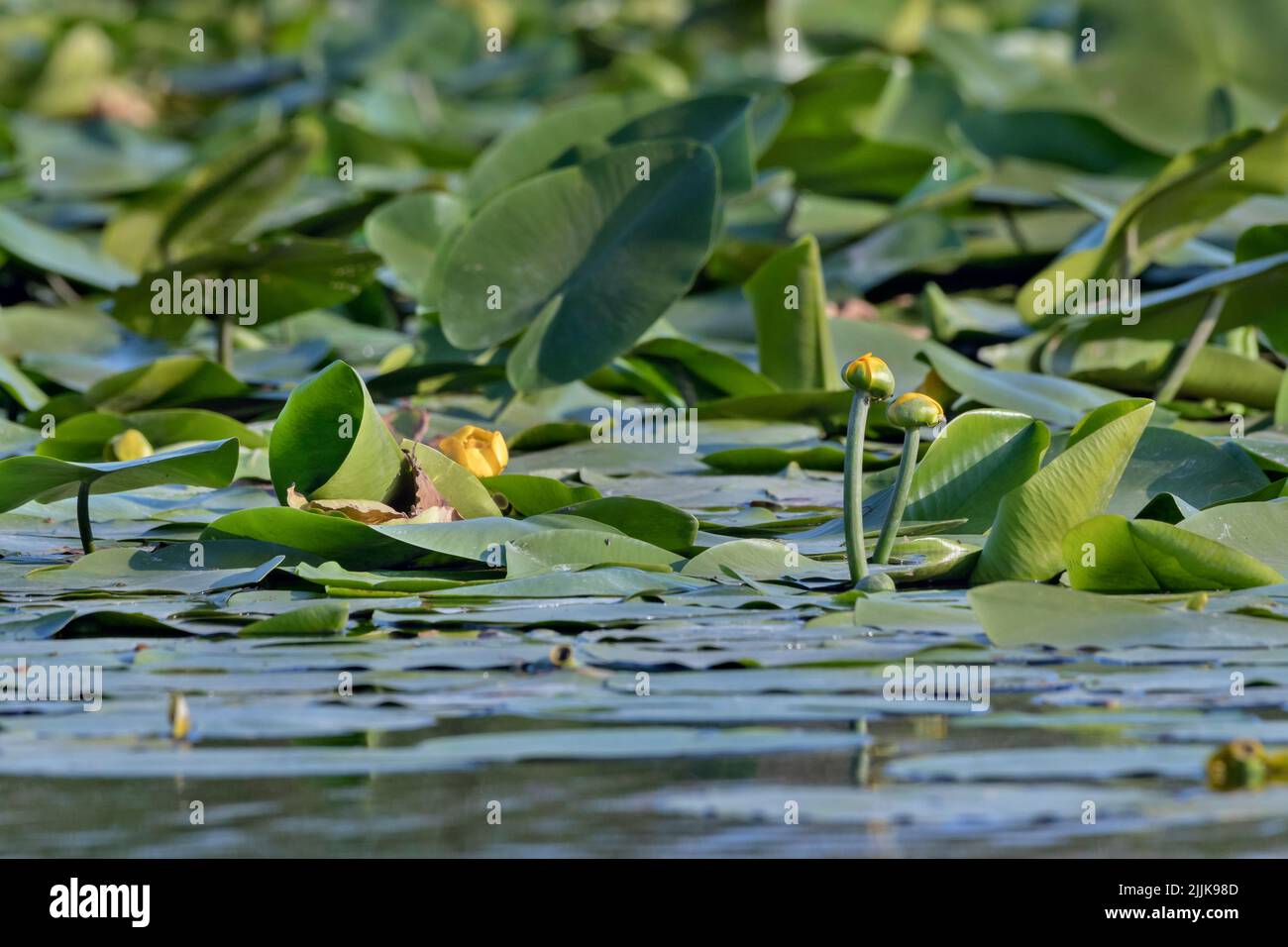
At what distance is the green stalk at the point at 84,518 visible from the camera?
1.95 meters

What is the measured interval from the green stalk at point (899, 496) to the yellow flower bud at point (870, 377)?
4cm

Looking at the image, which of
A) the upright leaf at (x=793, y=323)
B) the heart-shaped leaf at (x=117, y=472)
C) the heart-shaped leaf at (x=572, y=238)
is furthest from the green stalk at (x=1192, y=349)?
the heart-shaped leaf at (x=117, y=472)

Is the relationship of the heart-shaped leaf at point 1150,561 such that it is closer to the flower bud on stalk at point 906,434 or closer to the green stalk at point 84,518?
the flower bud on stalk at point 906,434

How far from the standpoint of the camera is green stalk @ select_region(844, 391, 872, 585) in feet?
5.50

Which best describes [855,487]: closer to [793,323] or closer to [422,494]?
[422,494]

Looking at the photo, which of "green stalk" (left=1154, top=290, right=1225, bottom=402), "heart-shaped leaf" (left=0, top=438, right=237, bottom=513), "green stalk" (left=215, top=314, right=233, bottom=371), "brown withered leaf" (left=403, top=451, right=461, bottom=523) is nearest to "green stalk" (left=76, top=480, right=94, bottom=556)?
"heart-shaped leaf" (left=0, top=438, right=237, bottom=513)

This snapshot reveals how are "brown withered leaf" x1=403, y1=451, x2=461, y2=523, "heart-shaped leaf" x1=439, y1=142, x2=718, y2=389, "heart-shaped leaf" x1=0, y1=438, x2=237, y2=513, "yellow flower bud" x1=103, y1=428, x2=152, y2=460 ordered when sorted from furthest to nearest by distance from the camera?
"heart-shaped leaf" x1=439, y1=142, x2=718, y2=389
"yellow flower bud" x1=103, y1=428, x2=152, y2=460
"brown withered leaf" x1=403, y1=451, x2=461, y2=523
"heart-shaped leaf" x1=0, y1=438, x2=237, y2=513

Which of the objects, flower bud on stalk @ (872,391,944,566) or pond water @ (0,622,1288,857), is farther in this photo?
flower bud on stalk @ (872,391,944,566)

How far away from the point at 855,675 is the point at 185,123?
5968 millimetres

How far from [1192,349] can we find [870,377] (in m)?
1.24

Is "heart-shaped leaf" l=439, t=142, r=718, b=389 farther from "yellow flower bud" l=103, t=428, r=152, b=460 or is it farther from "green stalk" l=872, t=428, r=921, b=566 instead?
"green stalk" l=872, t=428, r=921, b=566

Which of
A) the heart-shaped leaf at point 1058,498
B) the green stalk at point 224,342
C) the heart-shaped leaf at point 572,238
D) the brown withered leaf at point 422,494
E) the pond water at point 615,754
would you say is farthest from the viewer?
the green stalk at point 224,342

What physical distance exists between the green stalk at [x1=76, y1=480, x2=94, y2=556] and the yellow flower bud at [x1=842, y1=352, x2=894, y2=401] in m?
0.82
